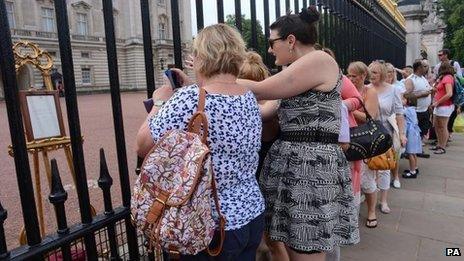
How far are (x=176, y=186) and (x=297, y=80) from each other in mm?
917

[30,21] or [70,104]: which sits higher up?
[30,21]

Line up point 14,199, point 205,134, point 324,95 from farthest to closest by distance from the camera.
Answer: point 14,199 → point 324,95 → point 205,134

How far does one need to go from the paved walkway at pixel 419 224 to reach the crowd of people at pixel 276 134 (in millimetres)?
994

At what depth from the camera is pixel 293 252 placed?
231 centimetres

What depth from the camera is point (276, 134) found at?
2.54m

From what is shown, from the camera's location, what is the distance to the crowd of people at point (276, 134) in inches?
64.8

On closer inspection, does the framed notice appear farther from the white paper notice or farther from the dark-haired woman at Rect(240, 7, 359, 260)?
the dark-haired woman at Rect(240, 7, 359, 260)

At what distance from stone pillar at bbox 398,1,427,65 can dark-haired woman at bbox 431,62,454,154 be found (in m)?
4.72

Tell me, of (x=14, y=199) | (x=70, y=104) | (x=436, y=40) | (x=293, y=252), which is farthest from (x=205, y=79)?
(x=436, y=40)

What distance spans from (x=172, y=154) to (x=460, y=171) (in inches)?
250

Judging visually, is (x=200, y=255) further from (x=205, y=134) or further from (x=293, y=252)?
(x=293, y=252)

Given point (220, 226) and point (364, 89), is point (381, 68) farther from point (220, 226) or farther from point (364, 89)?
point (220, 226)

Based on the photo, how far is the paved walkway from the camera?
11.5 feet

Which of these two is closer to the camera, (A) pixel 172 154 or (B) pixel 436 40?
(A) pixel 172 154
